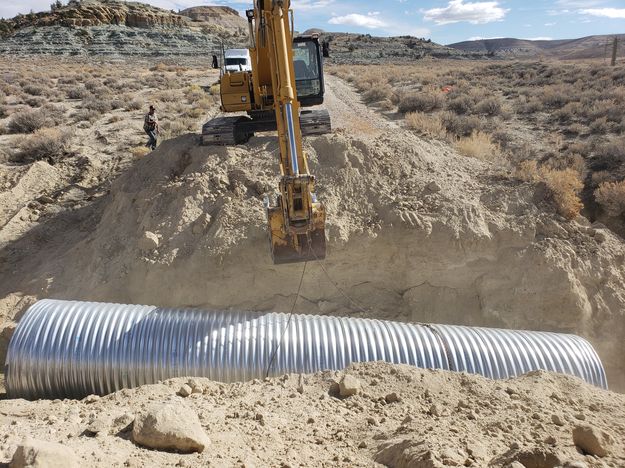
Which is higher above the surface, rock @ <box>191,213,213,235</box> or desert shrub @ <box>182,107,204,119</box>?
desert shrub @ <box>182,107,204,119</box>

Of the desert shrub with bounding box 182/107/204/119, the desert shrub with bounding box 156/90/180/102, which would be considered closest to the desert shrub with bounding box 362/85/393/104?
the desert shrub with bounding box 182/107/204/119

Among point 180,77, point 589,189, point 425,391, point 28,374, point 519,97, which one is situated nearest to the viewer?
point 425,391

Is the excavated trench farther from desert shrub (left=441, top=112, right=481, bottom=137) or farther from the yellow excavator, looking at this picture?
desert shrub (left=441, top=112, right=481, bottom=137)

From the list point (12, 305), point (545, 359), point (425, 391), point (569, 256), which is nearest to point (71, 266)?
point (12, 305)

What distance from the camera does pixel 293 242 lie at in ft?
23.1

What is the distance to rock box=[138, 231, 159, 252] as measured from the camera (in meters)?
9.77

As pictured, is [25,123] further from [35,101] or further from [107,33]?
[107,33]

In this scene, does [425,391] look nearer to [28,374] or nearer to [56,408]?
[56,408]

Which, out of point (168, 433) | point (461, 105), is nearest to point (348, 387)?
point (168, 433)

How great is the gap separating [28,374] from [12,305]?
3824 millimetres

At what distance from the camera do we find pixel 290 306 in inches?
377

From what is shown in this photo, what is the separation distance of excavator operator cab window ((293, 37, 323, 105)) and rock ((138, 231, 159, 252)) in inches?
194

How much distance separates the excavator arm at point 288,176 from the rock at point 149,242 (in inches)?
148

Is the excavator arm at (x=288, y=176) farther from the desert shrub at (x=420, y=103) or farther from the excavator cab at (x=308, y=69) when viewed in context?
the desert shrub at (x=420, y=103)
